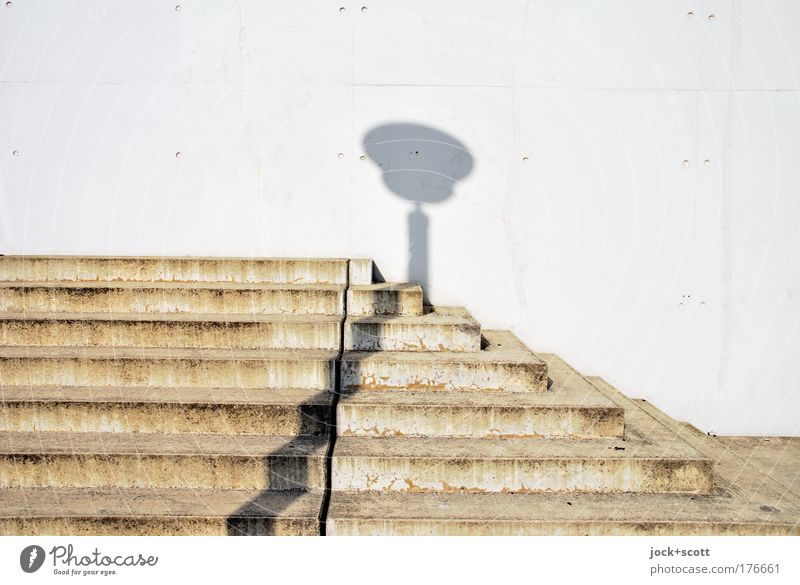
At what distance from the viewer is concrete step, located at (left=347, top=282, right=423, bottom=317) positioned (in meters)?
5.39

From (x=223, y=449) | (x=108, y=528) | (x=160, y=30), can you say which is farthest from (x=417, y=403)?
(x=160, y=30)

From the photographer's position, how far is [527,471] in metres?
3.83

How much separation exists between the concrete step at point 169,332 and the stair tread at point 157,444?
96 centimetres

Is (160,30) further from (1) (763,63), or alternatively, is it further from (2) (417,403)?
(1) (763,63)

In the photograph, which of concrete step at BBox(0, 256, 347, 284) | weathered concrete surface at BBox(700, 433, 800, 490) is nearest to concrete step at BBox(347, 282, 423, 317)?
concrete step at BBox(0, 256, 347, 284)

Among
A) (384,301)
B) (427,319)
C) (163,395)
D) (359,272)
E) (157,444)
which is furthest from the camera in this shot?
(359,272)

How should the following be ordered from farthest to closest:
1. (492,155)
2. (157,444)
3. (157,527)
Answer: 1. (492,155)
2. (157,444)
3. (157,527)

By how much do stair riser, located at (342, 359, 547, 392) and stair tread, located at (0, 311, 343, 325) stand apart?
1.93 feet

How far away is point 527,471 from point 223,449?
189 centimetres

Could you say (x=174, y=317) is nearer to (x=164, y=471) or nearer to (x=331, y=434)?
(x=164, y=471)

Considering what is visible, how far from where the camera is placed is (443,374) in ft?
15.1

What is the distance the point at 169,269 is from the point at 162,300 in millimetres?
629

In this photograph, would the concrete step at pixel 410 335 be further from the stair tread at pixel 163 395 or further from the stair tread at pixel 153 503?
the stair tread at pixel 153 503

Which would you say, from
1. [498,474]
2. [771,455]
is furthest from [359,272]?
[771,455]
